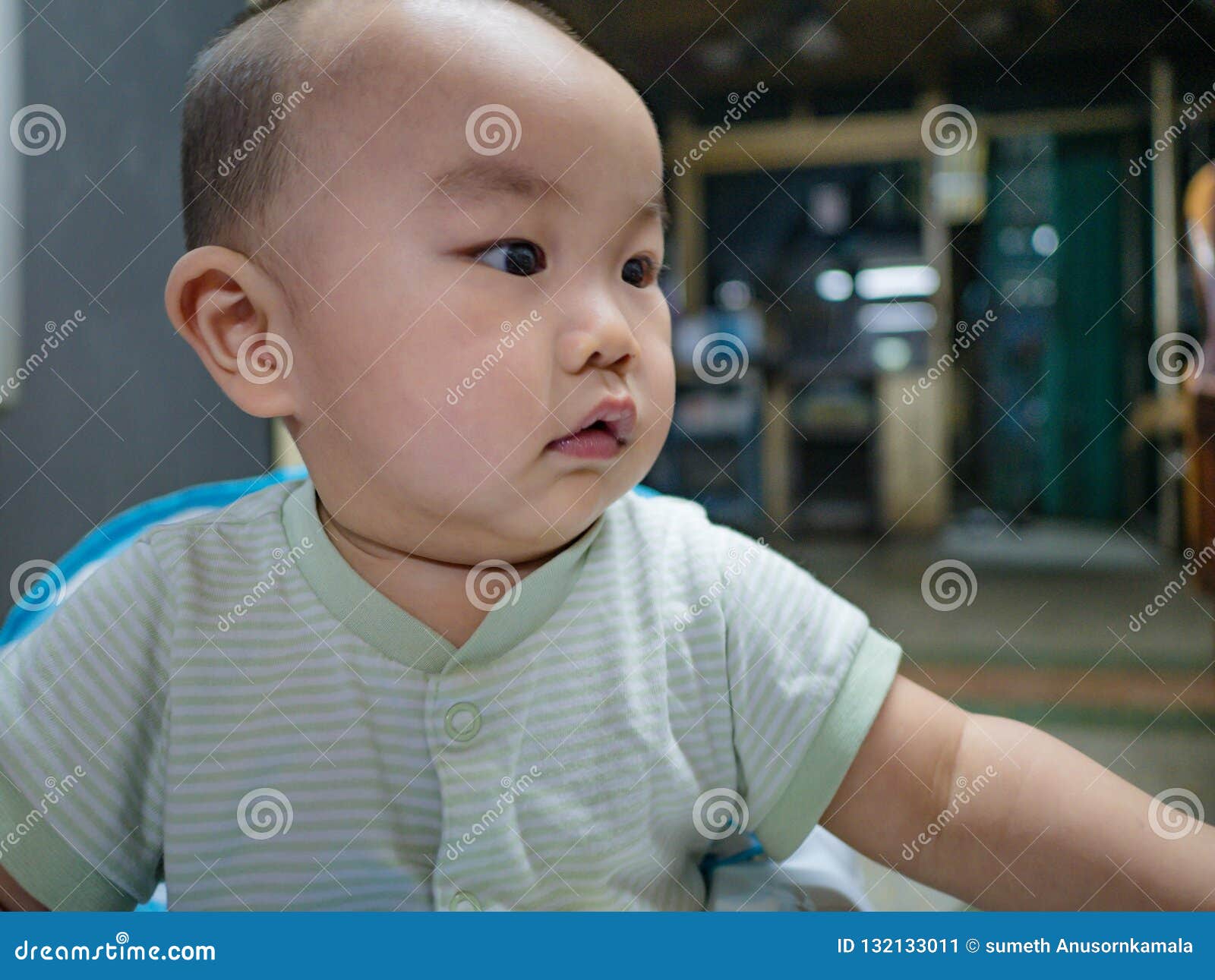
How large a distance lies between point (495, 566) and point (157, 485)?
41 centimetres

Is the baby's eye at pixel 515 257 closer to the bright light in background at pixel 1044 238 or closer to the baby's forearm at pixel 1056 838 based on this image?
the baby's forearm at pixel 1056 838

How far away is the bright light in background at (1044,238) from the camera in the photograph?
3338mm

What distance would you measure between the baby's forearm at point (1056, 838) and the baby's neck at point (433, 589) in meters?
0.17

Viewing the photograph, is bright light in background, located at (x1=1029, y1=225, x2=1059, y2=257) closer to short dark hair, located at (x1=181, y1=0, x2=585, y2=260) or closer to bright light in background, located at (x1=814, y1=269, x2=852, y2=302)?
bright light in background, located at (x1=814, y1=269, x2=852, y2=302)

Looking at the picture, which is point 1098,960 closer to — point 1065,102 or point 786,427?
point 786,427

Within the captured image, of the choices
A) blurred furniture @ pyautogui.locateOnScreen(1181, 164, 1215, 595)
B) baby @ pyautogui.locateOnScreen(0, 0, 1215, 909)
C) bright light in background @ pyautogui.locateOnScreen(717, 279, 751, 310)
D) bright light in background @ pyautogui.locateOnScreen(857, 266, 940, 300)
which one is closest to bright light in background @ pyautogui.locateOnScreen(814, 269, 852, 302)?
bright light in background @ pyautogui.locateOnScreen(857, 266, 940, 300)

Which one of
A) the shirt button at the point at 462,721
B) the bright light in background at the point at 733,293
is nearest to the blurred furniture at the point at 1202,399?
the shirt button at the point at 462,721

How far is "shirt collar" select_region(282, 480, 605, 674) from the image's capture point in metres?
0.32

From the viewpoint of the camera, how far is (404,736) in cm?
31

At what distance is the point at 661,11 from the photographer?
0.71 metres

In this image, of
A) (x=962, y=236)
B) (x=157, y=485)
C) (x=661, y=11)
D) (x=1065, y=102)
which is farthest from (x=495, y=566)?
(x=1065, y=102)

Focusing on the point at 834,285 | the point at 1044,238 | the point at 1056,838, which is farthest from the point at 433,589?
the point at 1044,238

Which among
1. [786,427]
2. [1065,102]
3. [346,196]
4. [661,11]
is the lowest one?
[786,427]

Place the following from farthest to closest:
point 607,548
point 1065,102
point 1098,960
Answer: point 1065,102 < point 607,548 < point 1098,960
